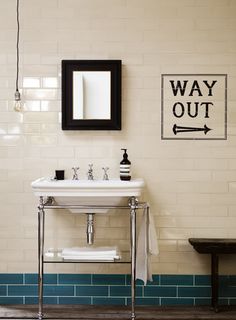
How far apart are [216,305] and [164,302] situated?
1.53 ft

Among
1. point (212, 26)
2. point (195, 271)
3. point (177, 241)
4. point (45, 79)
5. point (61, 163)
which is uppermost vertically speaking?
point (212, 26)

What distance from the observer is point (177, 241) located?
4.10 metres

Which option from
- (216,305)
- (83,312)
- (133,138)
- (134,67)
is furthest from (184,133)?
(83,312)

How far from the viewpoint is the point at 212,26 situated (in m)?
4.05

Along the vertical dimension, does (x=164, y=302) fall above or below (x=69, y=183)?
below

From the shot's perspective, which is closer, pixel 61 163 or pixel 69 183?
pixel 69 183

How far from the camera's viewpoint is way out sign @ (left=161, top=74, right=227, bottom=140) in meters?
4.06

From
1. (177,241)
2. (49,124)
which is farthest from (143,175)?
(49,124)

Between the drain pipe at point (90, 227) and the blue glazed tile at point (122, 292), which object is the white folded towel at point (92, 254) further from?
the blue glazed tile at point (122, 292)

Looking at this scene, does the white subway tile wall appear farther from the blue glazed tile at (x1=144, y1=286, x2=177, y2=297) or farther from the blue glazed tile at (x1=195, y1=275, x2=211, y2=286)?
the blue glazed tile at (x1=144, y1=286, x2=177, y2=297)

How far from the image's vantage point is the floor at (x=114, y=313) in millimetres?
3818

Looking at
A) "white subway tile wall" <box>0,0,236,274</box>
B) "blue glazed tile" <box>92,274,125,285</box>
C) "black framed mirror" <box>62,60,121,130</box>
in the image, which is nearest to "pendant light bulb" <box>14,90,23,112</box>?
"white subway tile wall" <box>0,0,236,274</box>

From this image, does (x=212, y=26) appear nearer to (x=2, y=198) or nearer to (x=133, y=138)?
(x=133, y=138)

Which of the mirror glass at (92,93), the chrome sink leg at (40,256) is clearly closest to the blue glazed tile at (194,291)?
the chrome sink leg at (40,256)
